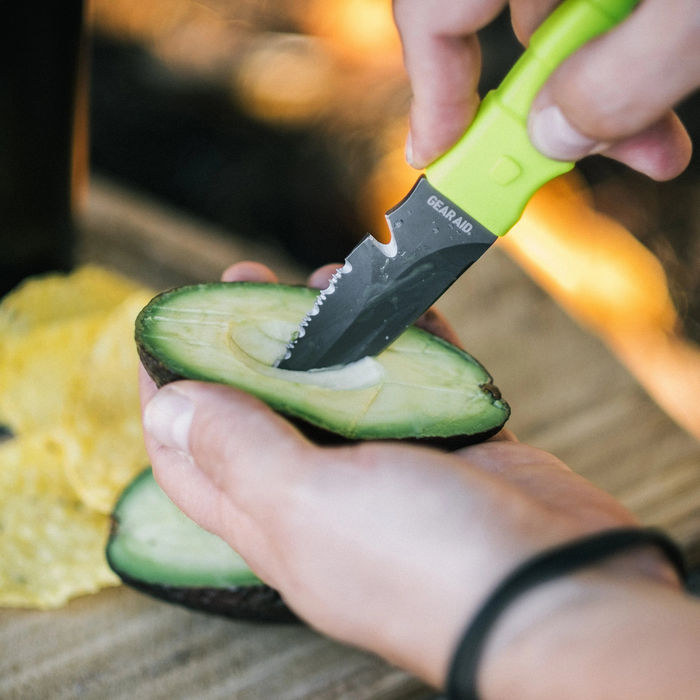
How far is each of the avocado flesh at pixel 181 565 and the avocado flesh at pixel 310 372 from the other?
0.90 ft

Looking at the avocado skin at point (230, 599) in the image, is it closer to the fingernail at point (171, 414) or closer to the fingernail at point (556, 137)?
the fingernail at point (171, 414)

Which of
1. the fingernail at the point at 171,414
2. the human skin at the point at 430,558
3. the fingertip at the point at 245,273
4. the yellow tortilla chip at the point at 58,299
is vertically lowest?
the yellow tortilla chip at the point at 58,299

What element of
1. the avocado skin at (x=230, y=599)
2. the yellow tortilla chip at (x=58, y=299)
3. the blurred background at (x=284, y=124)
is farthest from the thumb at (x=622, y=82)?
the blurred background at (x=284, y=124)

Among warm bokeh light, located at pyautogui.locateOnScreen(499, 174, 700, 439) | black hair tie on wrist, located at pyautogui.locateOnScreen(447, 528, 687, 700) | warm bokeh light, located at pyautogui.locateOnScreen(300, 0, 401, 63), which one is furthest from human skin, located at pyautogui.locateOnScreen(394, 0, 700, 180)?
warm bokeh light, located at pyautogui.locateOnScreen(300, 0, 401, 63)

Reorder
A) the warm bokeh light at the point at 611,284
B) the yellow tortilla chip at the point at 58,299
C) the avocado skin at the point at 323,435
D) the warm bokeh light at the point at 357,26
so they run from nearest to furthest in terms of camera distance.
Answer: the avocado skin at the point at 323,435
the yellow tortilla chip at the point at 58,299
the warm bokeh light at the point at 611,284
the warm bokeh light at the point at 357,26

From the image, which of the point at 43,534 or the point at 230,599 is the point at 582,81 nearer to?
the point at 230,599

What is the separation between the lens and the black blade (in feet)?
2.46

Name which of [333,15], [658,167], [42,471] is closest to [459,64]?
[658,167]

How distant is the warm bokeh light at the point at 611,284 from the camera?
1529 millimetres

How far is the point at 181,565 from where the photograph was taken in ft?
3.02

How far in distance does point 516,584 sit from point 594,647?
0.07 m

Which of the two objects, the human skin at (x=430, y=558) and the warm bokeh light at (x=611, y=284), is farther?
the warm bokeh light at (x=611, y=284)

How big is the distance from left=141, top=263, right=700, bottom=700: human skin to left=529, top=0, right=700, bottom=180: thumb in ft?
1.04

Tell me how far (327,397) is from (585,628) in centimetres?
35
